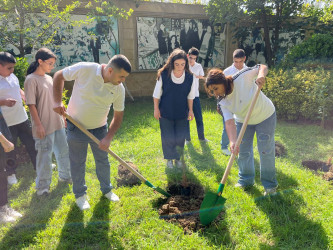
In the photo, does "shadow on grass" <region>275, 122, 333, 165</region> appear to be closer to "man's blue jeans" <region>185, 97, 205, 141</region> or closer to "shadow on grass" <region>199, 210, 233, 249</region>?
"man's blue jeans" <region>185, 97, 205, 141</region>

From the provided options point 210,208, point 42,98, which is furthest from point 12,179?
point 210,208

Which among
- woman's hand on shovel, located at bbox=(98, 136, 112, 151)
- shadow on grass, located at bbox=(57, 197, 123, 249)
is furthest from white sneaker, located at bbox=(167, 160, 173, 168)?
woman's hand on shovel, located at bbox=(98, 136, 112, 151)

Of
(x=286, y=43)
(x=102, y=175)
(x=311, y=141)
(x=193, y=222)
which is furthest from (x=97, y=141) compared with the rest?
(x=286, y=43)

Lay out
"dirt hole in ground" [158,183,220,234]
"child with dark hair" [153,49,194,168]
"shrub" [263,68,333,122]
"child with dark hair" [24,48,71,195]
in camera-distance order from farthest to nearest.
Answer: "shrub" [263,68,333,122] < "child with dark hair" [153,49,194,168] < "child with dark hair" [24,48,71,195] < "dirt hole in ground" [158,183,220,234]

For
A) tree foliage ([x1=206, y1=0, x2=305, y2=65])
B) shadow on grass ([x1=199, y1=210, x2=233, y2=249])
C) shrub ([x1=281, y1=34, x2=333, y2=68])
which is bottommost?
shadow on grass ([x1=199, y1=210, x2=233, y2=249])

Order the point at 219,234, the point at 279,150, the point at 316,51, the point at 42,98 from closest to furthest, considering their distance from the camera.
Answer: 1. the point at 219,234
2. the point at 42,98
3. the point at 279,150
4. the point at 316,51

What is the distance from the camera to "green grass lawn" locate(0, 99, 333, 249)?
8.68ft

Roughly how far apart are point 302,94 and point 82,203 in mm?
6060

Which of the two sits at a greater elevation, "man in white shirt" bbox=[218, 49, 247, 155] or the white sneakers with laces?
"man in white shirt" bbox=[218, 49, 247, 155]

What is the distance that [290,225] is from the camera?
2.80 metres

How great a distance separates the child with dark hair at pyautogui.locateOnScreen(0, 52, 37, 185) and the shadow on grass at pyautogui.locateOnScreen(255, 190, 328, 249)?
339cm

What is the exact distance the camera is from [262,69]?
3035mm

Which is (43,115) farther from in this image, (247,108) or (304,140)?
(304,140)

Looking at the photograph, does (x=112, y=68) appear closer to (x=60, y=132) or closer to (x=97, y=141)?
(x=97, y=141)
